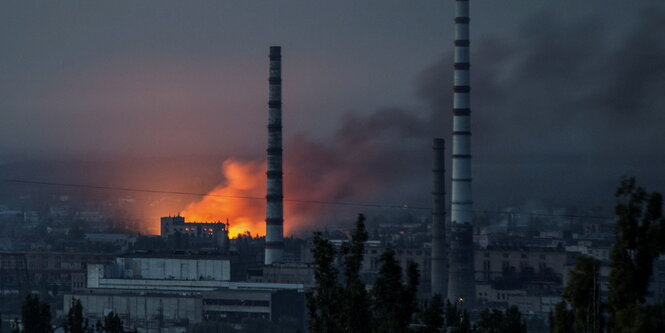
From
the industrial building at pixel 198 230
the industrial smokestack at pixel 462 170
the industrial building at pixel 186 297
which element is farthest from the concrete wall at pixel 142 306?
the industrial building at pixel 198 230

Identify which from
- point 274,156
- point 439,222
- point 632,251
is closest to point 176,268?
point 274,156

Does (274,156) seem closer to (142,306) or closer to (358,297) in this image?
(142,306)

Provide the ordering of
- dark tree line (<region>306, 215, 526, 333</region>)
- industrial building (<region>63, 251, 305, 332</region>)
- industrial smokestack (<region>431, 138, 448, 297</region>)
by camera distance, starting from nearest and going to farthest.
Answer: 1. dark tree line (<region>306, 215, 526, 333</region>)
2. industrial building (<region>63, 251, 305, 332</region>)
3. industrial smokestack (<region>431, 138, 448, 297</region>)

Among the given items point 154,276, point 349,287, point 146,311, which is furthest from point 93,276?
point 349,287

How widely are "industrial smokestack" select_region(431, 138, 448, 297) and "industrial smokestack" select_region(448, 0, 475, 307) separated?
0.37 m

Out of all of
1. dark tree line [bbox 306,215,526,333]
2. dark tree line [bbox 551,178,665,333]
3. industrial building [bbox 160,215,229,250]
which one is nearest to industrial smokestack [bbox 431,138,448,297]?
industrial building [bbox 160,215,229,250]

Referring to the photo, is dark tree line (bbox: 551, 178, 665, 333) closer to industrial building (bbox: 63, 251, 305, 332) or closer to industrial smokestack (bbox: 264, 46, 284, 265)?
industrial building (bbox: 63, 251, 305, 332)

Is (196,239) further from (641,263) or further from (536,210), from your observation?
(641,263)

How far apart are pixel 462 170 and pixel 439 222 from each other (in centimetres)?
241

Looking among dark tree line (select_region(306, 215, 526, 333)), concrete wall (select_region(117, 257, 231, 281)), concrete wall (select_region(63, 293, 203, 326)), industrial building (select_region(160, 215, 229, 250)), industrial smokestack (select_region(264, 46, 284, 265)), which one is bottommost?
concrete wall (select_region(63, 293, 203, 326))

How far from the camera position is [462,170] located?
47.5 metres

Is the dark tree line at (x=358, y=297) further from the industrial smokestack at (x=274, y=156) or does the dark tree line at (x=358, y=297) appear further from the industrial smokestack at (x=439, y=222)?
the industrial smokestack at (x=274, y=156)

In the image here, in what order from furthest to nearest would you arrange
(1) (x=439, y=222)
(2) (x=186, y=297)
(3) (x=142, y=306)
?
(1) (x=439, y=222), (2) (x=186, y=297), (3) (x=142, y=306)

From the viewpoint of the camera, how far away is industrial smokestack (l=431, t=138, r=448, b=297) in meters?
45.8
